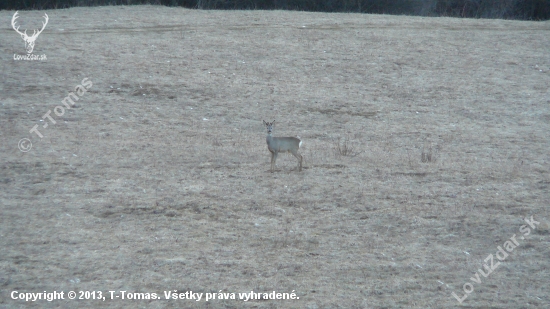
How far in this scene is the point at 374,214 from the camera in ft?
28.0

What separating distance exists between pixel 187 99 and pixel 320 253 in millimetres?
6738

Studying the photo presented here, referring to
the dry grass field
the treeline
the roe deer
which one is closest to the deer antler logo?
the dry grass field

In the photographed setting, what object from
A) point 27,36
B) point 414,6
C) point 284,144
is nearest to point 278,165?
point 284,144

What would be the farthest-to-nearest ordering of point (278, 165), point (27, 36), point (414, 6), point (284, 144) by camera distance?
point (414, 6)
point (27, 36)
point (278, 165)
point (284, 144)

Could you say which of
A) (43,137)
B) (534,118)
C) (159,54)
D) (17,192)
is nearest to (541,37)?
(534,118)

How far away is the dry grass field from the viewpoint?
22.7 ft

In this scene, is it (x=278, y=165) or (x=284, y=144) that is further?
(x=278, y=165)

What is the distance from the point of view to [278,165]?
33.2 ft

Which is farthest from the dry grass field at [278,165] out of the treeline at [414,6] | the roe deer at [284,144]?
the treeline at [414,6]

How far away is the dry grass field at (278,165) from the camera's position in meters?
6.93

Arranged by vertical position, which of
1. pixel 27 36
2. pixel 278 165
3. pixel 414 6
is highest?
pixel 414 6

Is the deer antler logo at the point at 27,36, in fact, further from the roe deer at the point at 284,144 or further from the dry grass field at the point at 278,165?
the roe deer at the point at 284,144

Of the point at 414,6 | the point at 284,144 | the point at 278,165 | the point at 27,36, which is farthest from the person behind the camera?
the point at 414,6

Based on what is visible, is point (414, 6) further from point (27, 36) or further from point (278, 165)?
point (278, 165)
